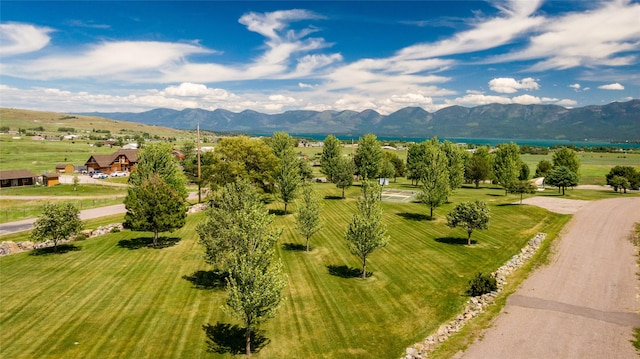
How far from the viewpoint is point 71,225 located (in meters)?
42.3

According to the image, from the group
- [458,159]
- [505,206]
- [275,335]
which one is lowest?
[275,335]

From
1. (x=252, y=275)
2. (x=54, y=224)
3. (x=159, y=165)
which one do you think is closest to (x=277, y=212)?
(x=159, y=165)

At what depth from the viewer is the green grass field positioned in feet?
76.9

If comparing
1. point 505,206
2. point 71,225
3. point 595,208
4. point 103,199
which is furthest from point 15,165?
point 595,208

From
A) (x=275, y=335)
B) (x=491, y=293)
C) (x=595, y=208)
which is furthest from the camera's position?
(x=595, y=208)

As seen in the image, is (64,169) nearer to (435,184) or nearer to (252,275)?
(435,184)

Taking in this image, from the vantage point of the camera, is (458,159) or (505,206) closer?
(505,206)

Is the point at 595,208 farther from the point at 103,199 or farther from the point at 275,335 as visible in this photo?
the point at 103,199

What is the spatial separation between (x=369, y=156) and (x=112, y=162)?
109 metres

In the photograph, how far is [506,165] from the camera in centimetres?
9388

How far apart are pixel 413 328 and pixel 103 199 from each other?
82957 mm

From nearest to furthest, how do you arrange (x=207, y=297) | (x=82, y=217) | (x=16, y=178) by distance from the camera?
(x=207, y=297) < (x=82, y=217) < (x=16, y=178)

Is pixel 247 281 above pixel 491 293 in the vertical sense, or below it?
above

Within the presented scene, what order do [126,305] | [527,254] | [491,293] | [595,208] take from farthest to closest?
[595,208] < [527,254] < [491,293] < [126,305]
